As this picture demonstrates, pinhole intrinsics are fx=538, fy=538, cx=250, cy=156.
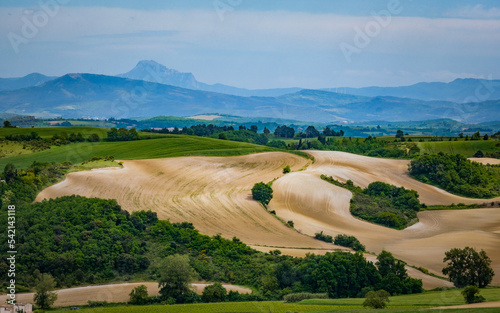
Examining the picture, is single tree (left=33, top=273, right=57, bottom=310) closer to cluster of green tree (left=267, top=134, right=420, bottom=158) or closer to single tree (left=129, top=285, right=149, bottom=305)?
single tree (left=129, top=285, right=149, bottom=305)

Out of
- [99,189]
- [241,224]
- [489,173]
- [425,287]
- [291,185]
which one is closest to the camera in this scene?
[425,287]

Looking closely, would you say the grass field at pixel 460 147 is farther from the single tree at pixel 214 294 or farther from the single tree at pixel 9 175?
the single tree at pixel 214 294

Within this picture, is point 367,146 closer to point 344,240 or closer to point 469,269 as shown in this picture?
point 344,240

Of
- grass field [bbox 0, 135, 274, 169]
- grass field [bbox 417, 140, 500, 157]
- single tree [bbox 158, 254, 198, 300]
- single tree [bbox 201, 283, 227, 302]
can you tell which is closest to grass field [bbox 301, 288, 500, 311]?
single tree [bbox 201, 283, 227, 302]

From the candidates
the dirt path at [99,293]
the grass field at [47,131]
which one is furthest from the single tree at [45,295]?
the grass field at [47,131]

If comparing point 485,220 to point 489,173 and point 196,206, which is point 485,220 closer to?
point 489,173

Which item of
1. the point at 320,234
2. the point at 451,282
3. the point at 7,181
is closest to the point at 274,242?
the point at 320,234

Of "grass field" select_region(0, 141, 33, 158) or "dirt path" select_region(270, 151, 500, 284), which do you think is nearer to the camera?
"dirt path" select_region(270, 151, 500, 284)
